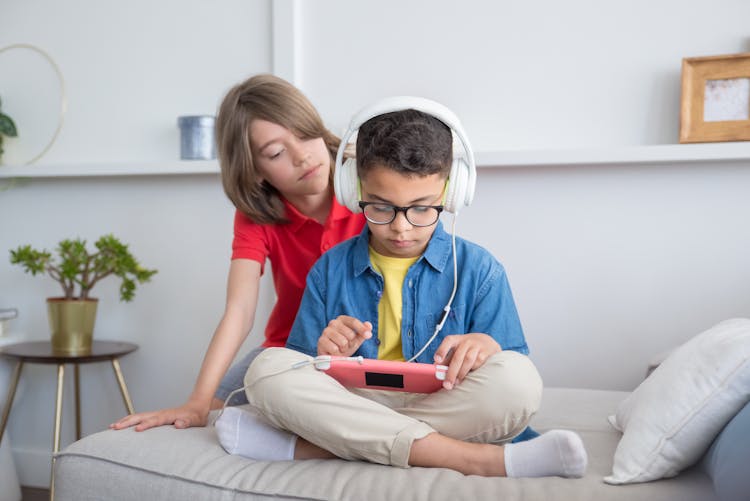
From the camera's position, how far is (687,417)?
1228 millimetres

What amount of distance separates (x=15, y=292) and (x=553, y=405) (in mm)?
1907

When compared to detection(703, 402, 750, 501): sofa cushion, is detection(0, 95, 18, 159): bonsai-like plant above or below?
above

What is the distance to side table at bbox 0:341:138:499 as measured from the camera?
231 cm

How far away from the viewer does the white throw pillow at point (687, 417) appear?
1.21 m

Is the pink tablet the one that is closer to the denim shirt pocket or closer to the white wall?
the denim shirt pocket

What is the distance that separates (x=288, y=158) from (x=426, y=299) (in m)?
0.52

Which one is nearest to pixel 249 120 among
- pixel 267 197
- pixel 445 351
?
pixel 267 197

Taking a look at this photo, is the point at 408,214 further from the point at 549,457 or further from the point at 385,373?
the point at 549,457

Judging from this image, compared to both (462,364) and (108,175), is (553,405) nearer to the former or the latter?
(462,364)

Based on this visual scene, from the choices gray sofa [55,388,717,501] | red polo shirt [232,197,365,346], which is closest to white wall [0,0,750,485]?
red polo shirt [232,197,365,346]

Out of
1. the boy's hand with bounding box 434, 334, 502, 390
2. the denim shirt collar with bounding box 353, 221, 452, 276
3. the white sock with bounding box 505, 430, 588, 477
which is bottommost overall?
the white sock with bounding box 505, 430, 588, 477

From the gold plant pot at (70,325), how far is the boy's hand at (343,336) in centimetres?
129

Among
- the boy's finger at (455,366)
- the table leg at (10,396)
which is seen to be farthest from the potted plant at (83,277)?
the boy's finger at (455,366)

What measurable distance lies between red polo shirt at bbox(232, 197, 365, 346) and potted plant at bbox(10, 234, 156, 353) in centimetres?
56
